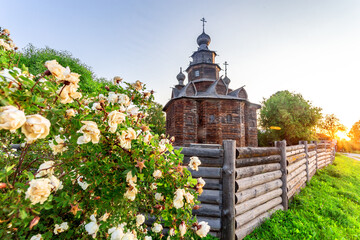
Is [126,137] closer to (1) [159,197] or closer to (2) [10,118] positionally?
(2) [10,118]

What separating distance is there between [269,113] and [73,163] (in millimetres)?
33600

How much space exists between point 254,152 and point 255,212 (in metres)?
1.58

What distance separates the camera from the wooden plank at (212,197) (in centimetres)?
375

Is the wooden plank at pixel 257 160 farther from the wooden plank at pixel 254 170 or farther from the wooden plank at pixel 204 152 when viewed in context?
the wooden plank at pixel 204 152

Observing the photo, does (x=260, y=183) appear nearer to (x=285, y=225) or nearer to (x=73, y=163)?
(x=285, y=225)

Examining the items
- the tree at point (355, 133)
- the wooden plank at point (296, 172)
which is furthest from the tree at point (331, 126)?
the wooden plank at point (296, 172)

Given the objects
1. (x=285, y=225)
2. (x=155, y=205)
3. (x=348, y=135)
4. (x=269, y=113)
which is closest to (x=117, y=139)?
(x=155, y=205)

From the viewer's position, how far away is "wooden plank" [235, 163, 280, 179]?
3893mm

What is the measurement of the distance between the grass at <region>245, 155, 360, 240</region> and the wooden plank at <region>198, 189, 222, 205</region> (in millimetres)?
1226

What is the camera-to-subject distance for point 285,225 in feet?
15.0

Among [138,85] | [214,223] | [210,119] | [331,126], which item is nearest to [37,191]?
[138,85]

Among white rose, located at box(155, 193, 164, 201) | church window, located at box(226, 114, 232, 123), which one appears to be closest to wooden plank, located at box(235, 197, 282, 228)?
white rose, located at box(155, 193, 164, 201)

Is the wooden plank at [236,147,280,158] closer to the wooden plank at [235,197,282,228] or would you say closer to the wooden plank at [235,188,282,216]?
the wooden plank at [235,188,282,216]

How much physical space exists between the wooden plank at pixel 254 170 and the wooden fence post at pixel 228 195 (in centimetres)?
25
